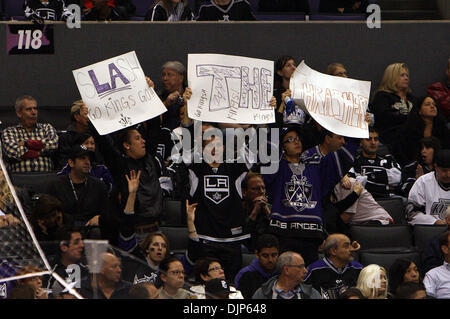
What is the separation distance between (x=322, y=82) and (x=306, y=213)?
4.21ft

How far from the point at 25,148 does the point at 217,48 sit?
251cm

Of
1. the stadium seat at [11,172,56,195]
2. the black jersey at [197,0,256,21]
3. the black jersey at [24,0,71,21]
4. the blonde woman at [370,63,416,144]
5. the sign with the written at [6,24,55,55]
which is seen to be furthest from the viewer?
the black jersey at [197,0,256,21]

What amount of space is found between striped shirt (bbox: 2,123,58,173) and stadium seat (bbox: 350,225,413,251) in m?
2.72

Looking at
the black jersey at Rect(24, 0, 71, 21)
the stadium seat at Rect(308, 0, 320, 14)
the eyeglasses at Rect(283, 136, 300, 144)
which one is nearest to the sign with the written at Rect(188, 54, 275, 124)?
the eyeglasses at Rect(283, 136, 300, 144)

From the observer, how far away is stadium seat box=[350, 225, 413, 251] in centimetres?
802

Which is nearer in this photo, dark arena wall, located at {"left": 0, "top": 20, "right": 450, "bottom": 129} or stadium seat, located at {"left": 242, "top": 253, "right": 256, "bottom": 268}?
stadium seat, located at {"left": 242, "top": 253, "right": 256, "bottom": 268}

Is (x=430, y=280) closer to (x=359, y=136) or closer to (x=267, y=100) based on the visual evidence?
(x=359, y=136)

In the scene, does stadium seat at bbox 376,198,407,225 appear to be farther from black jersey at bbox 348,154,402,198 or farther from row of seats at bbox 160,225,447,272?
row of seats at bbox 160,225,447,272

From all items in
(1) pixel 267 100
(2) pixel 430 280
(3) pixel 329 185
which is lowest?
(2) pixel 430 280

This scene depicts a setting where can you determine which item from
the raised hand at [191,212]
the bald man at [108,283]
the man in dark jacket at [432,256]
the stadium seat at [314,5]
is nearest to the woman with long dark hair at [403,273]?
the man in dark jacket at [432,256]

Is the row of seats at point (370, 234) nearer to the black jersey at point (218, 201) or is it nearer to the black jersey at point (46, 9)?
the black jersey at point (218, 201)

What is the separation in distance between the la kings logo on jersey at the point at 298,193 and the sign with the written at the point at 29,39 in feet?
11.8
